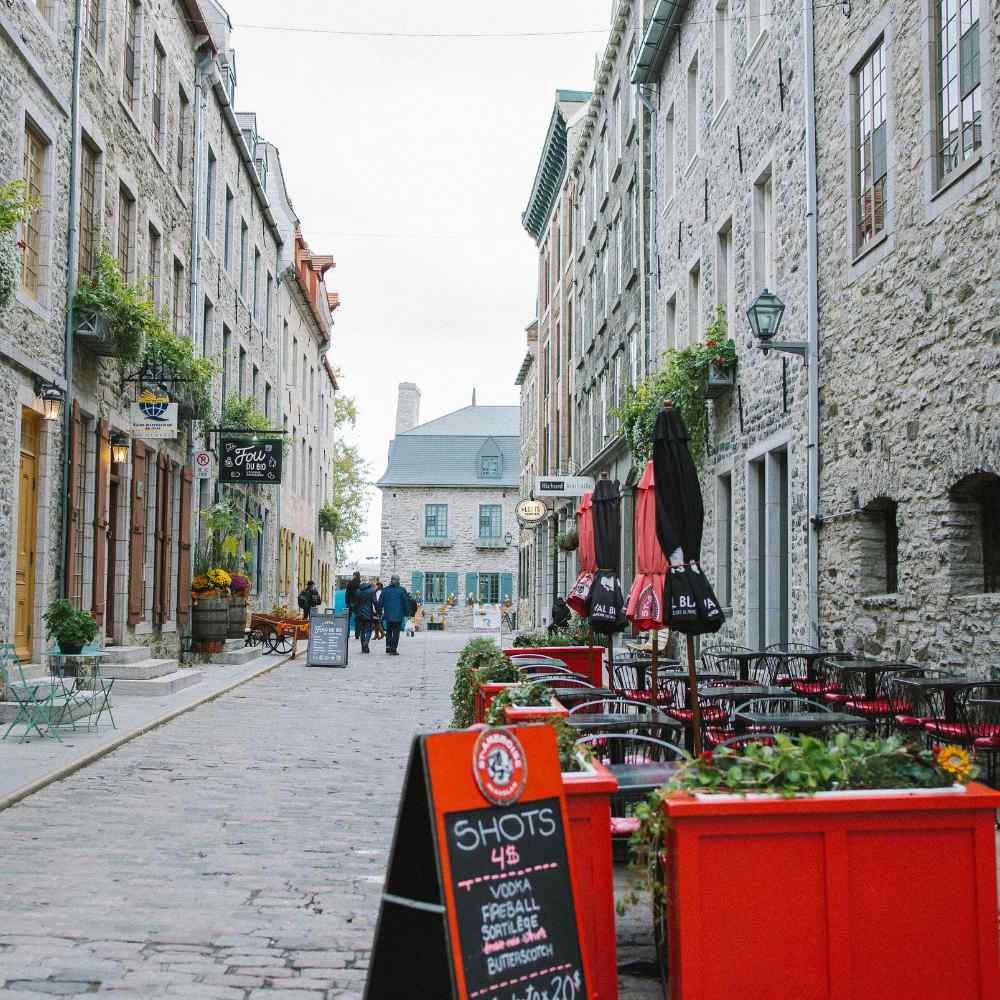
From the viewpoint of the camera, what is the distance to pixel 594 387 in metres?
29.9

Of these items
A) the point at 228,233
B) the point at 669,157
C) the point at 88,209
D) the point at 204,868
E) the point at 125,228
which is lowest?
the point at 204,868

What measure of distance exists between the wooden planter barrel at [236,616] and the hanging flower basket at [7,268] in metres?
11.1

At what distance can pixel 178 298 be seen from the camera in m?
20.4

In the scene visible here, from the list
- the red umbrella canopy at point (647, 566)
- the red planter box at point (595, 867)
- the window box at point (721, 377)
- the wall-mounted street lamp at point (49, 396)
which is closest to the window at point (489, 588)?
the window box at point (721, 377)

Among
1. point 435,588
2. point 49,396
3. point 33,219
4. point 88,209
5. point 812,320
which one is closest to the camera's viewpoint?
point 812,320

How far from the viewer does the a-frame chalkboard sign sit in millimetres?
3357

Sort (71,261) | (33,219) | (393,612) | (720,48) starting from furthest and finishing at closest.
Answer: (393,612) < (720,48) < (71,261) < (33,219)

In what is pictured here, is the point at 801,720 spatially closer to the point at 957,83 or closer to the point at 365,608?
the point at 957,83

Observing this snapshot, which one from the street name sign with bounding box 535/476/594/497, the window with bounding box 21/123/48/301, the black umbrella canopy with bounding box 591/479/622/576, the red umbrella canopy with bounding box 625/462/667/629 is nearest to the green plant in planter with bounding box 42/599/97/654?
the window with bounding box 21/123/48/301

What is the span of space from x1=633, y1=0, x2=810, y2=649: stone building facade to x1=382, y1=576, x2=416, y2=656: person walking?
985cm

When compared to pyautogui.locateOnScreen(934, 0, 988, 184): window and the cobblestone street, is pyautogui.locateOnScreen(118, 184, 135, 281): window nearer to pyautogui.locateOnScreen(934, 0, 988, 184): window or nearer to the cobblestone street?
the cobblestone street

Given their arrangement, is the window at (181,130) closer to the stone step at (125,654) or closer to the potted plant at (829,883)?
the stone step at (125,654)

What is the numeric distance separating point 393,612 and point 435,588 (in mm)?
32137

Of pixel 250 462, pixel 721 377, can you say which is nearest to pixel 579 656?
pixel 721 377
